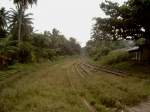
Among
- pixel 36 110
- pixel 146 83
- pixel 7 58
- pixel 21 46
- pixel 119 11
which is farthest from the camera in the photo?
pixel 21 46

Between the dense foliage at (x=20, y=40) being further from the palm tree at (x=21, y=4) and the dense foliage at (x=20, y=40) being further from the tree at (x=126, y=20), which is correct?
the tree at (x=126, y=20)

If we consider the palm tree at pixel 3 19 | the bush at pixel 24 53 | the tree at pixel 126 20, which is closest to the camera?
the tree at pixel 126 20

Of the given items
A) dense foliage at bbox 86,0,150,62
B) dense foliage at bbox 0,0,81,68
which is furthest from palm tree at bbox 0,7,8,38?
dense foliage at bbox 86,0,150,62

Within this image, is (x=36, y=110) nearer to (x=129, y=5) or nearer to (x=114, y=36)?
(x=129, y=5)

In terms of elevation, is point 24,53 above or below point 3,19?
below

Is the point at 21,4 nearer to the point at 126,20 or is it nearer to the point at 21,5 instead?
the point at 21,5

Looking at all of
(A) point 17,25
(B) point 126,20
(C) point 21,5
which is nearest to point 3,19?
(A) point 17,25

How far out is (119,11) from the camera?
818 inches

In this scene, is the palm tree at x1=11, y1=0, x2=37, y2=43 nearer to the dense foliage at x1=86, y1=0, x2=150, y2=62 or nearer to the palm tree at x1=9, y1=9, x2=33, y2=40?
the palm tree at x1=9, y1=9, x2=33, y2=40

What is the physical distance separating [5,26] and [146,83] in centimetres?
3359

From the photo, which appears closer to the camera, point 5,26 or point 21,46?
point 21,46

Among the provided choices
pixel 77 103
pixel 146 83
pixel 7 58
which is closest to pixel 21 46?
pixel 7 58

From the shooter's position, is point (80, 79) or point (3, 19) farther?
point (3, 19)

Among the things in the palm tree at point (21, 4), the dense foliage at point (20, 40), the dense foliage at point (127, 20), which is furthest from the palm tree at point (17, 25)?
the dense foliage at point (127, 20)
